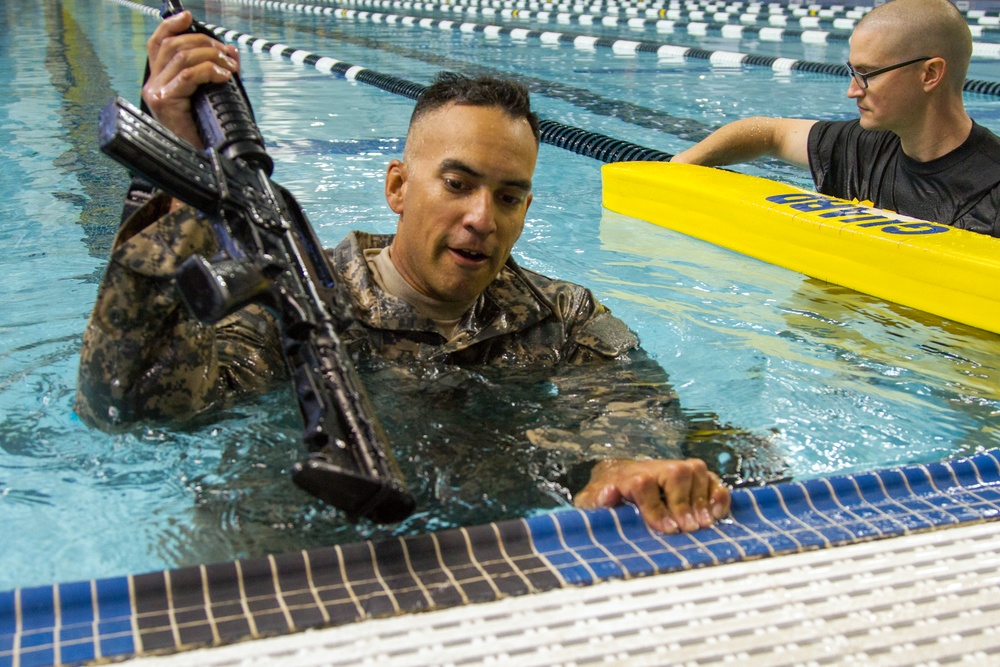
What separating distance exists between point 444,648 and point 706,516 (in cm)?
61

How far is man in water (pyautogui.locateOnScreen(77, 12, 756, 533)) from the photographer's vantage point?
5.97ft

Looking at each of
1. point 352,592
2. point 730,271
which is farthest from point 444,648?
point 730,271

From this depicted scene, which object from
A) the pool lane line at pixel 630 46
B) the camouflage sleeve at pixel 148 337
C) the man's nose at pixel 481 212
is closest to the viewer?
the camouflage sleeve at pixel 148 337

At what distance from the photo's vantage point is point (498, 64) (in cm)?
1077

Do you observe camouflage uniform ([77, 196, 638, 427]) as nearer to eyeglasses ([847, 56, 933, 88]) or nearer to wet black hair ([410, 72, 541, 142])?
wet black hair ([410, 72, 541, 142])

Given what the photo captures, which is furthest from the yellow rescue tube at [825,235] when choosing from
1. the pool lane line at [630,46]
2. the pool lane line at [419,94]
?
the pool lane line at [630,46]

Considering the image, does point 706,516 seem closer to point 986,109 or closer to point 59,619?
point 59,619

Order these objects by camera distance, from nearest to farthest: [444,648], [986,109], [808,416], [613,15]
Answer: [444,648] < [808,416] < [986,109] < [613,15]

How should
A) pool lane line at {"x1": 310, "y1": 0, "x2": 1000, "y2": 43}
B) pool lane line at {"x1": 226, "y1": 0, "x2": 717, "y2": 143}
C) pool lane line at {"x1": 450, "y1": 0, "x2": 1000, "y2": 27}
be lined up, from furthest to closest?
pool lane line at {"x1": 450, "y1": 0, "x2": 1000, "y2": 27} < pool lane line at {"x1": 310, "y1": 0, "x2": 1000, "y2": 43} < pool lane line at {"x1": 226, "y1": 0, "x2": 717, "y2": 143}

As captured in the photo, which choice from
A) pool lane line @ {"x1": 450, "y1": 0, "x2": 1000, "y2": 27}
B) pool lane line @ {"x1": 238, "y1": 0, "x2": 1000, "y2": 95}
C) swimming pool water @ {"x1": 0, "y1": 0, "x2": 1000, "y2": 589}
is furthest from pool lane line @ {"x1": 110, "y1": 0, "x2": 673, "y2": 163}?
pool lane line @ {"x1": 450, "y1": 0, "x2": 1000, "y2": 27}

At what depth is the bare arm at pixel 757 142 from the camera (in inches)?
186

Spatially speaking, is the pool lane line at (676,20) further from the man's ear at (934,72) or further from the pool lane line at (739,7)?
the man's ear at (934,72)

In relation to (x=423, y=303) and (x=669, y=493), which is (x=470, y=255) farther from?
(x=669, y=493)

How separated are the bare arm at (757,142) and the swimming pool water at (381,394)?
1.78 feet
